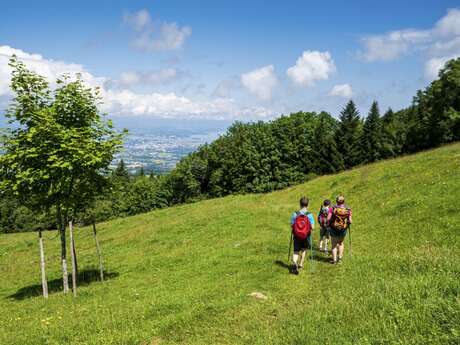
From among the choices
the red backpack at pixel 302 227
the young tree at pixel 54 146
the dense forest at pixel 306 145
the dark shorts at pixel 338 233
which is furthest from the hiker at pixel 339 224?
the dense forest at pixel 306 145

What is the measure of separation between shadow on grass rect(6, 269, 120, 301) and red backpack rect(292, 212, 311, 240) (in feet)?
33.9

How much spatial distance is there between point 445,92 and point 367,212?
52.2 m

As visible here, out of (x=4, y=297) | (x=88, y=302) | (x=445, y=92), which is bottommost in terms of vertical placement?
(x=4, y=297)

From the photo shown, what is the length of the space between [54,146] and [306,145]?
74.8m

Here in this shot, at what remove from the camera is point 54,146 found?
13.2m

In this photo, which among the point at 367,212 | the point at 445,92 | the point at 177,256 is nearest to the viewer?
the point at 177,256

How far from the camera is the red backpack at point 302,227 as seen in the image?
1323 centimetres

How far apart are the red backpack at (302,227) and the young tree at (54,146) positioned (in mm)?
7747

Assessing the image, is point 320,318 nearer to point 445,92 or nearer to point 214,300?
point 214,300

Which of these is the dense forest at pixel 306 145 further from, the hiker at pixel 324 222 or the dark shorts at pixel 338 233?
the dark shorts at pixel 338 233

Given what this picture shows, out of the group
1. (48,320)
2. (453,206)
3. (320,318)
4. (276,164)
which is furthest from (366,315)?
(276,164)

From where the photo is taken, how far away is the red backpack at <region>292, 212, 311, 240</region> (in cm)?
1323

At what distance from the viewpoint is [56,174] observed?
1348cm

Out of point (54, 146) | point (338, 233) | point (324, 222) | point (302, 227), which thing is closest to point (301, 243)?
point (302, 227)
